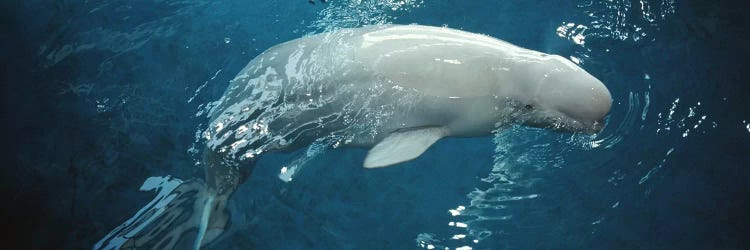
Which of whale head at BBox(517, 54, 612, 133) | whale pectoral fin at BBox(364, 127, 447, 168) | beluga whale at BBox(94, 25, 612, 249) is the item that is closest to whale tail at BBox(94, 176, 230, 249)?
beluga whale at BBox(94, 25, 612, 249)

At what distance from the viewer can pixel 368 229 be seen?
3.48 m

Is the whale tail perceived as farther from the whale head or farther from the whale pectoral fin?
the whale head

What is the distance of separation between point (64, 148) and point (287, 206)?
5.42 ft

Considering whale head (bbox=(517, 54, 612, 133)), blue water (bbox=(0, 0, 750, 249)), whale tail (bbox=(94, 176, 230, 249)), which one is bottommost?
whale tail (bbox=(94, 176, 230, 249))

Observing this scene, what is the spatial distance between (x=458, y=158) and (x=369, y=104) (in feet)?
2.55

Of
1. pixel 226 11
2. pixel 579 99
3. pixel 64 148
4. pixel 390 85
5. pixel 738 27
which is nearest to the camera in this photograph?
pixel 579 99

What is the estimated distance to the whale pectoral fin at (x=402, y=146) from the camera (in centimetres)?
322

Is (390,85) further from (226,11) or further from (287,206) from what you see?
(226,11)

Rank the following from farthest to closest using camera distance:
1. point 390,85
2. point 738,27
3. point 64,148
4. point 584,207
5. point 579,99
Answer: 1. point 738,27
2. point 64,148
3. point 584,207
4. point 390,85
5. point 579,99

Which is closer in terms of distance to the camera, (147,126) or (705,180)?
(705,180)

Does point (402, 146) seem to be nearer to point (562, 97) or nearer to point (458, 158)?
point (458, 158)

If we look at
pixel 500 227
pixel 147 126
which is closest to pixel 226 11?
pixel 147 126

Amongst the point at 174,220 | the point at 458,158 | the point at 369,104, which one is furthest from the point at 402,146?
the point at 174,220

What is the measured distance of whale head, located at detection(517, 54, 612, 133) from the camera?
10.0ft
